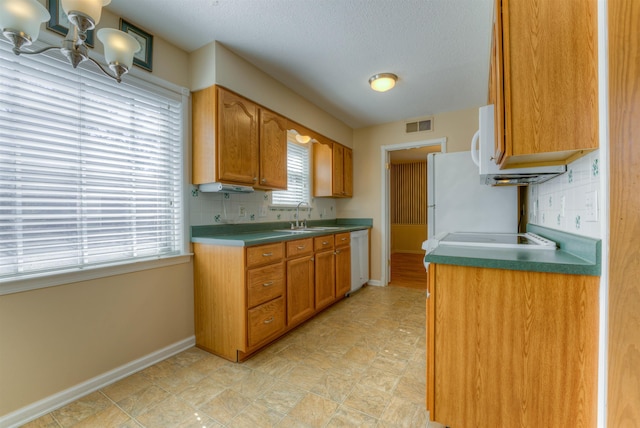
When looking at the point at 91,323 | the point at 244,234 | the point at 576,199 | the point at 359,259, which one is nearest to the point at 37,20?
the point at 91,323

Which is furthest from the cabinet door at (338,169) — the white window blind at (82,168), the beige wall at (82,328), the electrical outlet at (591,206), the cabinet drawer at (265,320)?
the electrical outlet at (591,206)

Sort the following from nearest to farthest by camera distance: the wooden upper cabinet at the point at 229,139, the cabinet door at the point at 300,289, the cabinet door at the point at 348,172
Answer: the wooden upper cabinet at the point at 229,139 → the cabinet door at the point at 300,289 → the cabinet door at the point at 348,172

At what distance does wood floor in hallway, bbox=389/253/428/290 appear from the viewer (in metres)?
4.25

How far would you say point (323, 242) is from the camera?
3006 mm

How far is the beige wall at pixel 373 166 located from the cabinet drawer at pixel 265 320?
86.0 inches

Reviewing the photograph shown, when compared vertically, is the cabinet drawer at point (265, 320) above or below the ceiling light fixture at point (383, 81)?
below

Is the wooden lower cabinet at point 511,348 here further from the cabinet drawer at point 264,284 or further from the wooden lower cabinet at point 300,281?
the wooden lower cabinet at point 300,281

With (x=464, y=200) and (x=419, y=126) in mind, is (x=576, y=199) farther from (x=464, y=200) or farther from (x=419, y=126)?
(x=419, y=126)

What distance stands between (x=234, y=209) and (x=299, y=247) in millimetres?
739

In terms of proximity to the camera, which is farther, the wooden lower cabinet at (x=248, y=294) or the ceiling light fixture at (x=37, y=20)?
the wooden lower cabinet at (x=248, y=294)

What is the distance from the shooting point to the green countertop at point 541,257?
3.37 ft

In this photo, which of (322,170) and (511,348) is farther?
(322,170)

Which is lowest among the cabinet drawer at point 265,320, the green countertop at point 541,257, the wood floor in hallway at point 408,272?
the wood floor in hallway at point 408,272

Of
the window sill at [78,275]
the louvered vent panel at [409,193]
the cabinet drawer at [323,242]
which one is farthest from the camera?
the louvered vent panel at [409,193]
